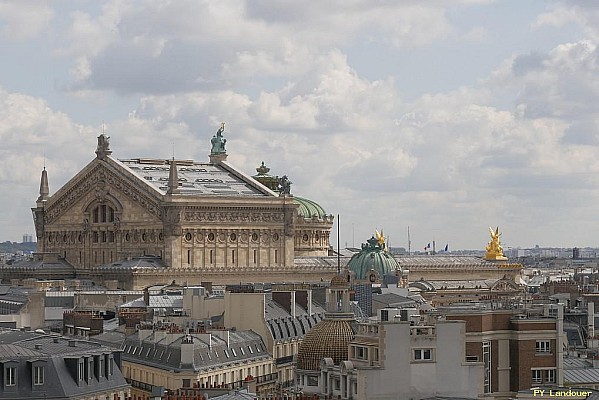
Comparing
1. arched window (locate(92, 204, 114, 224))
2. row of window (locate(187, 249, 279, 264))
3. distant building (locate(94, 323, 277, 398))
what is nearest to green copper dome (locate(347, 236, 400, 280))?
row of window (locate(187, 249, 279, 264))

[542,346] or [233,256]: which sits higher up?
[233,256]

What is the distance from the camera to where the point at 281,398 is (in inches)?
2296

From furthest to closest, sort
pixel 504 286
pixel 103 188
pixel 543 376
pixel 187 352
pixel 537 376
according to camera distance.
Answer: pixel 103 188, pixel 504 286, pixel 187 352, pixel 543 376, pixel 537 376

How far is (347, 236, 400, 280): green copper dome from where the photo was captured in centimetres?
17138

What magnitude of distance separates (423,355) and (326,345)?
293 inches

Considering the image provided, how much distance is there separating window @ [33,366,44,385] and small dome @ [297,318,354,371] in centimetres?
935

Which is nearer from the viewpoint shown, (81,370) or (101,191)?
(81,370)

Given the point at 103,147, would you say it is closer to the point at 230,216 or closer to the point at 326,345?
the point at 230,216

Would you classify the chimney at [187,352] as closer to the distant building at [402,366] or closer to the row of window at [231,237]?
the distant building at [402,366]

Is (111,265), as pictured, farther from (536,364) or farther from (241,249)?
(536,364)

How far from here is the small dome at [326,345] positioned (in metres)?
63.8

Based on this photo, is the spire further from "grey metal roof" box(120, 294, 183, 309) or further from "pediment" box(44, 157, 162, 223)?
"grey metal roof" box(120, 294, 183, 309)

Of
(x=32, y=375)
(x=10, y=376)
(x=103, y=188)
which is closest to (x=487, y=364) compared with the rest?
(x=32, y=375)

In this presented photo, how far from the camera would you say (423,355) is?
5741 centimetres
